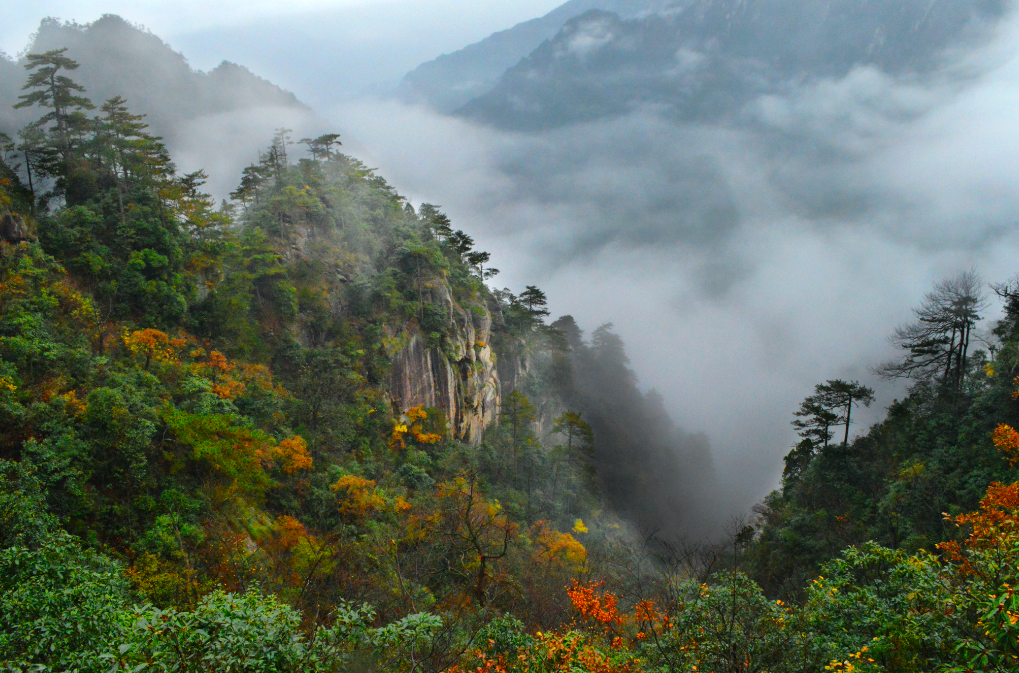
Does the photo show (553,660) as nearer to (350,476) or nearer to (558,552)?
(350,476)

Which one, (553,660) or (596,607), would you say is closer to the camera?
(553,660)

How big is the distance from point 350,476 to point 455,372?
1860 centimetres

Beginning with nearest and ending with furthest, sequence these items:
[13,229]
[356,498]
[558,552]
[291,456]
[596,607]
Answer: [596,607], [13,229], [291,456], [356,498], [558,552]

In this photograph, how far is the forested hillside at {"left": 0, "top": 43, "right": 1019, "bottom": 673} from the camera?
733cm

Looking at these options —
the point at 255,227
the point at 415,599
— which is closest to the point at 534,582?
the point at 415,599

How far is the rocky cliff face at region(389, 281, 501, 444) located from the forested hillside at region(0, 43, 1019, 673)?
0.84 ft

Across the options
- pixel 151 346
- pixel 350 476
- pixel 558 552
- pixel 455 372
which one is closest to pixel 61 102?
pixel 151 346

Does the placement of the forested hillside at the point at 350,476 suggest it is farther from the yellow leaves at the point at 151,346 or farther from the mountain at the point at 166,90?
the mountain at the point at 166,90

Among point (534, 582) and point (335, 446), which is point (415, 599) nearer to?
point (534, 582)

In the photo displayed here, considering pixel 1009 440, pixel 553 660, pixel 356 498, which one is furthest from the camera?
pixel 356 498

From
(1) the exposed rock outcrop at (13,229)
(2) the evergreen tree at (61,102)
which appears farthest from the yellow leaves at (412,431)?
(2) the evergreen tree at (61,102)

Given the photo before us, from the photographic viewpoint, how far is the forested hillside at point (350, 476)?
24.1ft

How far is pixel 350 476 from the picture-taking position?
23.3m

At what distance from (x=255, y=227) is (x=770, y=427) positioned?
119 m
